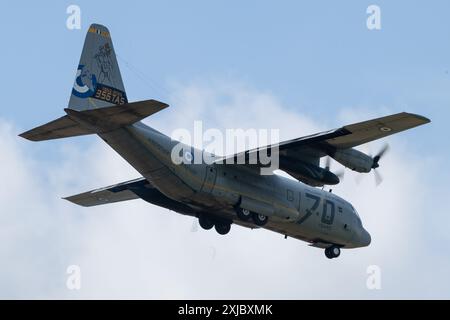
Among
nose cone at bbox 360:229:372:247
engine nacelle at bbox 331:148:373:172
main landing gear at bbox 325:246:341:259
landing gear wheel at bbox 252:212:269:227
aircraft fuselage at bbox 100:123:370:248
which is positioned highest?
engine nacelle at bbox 331:148:373:172

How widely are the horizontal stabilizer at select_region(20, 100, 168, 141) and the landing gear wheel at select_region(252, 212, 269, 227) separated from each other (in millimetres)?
7142

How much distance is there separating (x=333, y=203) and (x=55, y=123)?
13.4m

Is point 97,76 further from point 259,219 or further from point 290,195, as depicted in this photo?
point 290,195

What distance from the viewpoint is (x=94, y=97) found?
32.6 m

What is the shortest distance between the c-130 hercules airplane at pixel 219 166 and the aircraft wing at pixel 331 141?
4cm

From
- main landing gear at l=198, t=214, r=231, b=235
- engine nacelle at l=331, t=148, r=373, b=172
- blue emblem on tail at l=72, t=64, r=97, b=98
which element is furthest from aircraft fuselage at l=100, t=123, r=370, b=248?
engine nacelle at l=331, t=148, r=373, b=172

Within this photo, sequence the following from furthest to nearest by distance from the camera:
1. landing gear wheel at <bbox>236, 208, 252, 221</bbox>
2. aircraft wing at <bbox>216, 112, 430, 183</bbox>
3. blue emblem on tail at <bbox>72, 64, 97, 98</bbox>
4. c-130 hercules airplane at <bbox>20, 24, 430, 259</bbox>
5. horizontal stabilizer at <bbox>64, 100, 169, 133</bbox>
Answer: landing gear wheel at <bbox>236, 208, 252, 221</bbox>, blue emblem on tail at <bbox>72, 64, 97, 98</bbox>, c-130 hercules airplane at <bbox>20, 24, 430, 259</bbox>, aircraft wing at <bbox>216, 112, 430, 183</bbox>, horizontal stabilizer at <bbox>64, 100, 169, 133</bbox>

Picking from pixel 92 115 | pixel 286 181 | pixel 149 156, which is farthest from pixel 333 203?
pixel 92 115

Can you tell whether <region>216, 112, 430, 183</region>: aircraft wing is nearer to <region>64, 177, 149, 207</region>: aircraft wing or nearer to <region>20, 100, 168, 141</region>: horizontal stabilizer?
<region>20, 100, 168, 141</region>: horizontal stabilizer

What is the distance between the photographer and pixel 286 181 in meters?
37.3

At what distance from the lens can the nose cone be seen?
40688mm

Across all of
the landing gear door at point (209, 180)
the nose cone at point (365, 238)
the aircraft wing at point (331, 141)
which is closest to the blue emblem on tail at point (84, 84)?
the landing gear door at point (209, 180)

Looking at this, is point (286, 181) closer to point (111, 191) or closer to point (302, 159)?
point (302, 159)

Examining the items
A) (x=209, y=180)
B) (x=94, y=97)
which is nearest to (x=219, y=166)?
(x=209, y=180)
